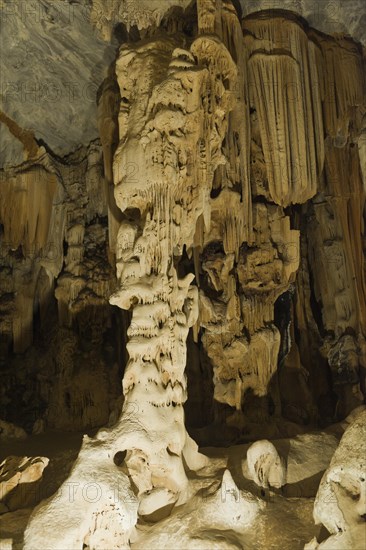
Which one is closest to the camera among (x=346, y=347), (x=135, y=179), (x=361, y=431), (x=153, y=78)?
(x=361, y=431)

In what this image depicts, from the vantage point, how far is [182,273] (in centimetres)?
955

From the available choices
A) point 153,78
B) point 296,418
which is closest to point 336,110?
point 153,78

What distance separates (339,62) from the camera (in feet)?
24.8

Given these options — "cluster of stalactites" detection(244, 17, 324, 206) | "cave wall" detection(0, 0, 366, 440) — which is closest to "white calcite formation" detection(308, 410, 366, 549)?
"cave wall" detection(0, 0, 366, 440)

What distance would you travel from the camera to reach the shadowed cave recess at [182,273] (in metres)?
4.34

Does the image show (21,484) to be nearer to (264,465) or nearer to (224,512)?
(224,512)

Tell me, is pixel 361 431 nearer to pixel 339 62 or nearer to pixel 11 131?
pixel 339 62

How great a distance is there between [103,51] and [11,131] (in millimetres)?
2348

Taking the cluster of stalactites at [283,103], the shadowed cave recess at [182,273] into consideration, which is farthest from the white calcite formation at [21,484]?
the cluster of stalactites at [283,103]

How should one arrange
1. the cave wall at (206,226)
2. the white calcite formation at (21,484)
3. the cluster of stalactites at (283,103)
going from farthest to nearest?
the cluster of stalactites at (283,103)
the cave wall at (206,226)
the white calcite formation at (21,484)

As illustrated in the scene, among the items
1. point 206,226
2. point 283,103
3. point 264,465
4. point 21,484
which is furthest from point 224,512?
point 283,103

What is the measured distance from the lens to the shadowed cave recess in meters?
4.34

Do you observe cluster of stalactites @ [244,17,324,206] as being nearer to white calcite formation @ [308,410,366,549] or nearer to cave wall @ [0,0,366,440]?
cave wall @ [0,0,366,440]

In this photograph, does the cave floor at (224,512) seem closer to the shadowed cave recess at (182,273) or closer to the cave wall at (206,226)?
the shadowed cave recess at (182,273)
